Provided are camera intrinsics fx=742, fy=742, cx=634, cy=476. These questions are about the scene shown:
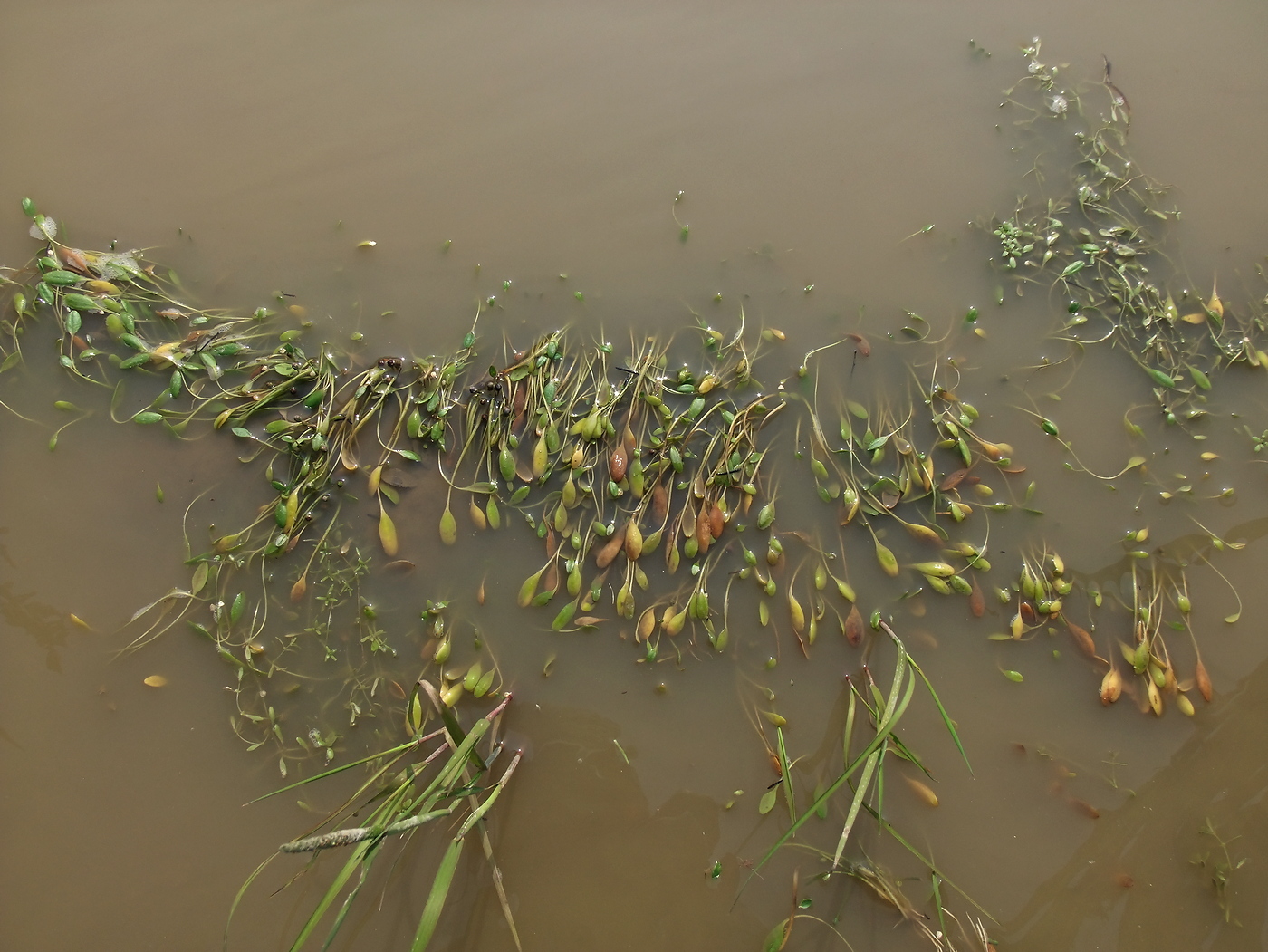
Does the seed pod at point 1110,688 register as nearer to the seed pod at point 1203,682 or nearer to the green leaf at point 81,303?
the seed pod at point 1203,682

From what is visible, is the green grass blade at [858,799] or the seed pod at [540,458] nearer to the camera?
the green grass blade at [858,799]

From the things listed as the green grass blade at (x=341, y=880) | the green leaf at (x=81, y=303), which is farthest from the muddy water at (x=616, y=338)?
the green grass blade at (x=341, y=880)

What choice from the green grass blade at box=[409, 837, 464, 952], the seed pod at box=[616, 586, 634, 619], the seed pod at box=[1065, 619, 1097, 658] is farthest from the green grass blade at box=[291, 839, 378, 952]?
the seed pod at box=[1065, 619, 1097, 658]

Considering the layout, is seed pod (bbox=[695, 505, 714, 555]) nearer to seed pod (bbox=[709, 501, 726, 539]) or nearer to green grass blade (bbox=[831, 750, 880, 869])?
seed pod (bbox=[709, 501, 726, 539])

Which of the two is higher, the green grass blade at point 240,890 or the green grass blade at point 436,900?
the green grass blade at point 436,900

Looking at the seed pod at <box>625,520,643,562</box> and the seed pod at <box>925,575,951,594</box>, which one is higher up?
the seed pod at <box>625,520,643,562</box>

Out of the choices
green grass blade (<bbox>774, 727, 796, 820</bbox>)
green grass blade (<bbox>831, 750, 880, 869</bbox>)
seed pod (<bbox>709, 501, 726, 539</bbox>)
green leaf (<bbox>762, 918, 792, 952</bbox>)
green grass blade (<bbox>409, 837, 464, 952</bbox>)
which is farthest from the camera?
seed pod (<bbox>709, 501, 726, 539</bbox>)

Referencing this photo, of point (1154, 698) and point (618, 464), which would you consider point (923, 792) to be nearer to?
point (1154, 698)
